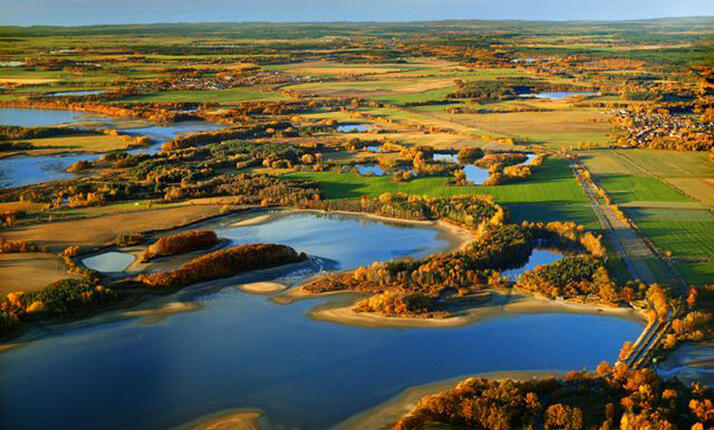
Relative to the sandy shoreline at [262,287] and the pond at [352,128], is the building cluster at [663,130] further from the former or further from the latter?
the sandy shoreline at [262,287]

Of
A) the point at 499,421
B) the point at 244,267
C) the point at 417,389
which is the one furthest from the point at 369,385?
the point at 244,267

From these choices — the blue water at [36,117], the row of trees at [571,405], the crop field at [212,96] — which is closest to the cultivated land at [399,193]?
the row of trees at [571,405]

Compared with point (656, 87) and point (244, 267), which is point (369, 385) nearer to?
point (244, 267)

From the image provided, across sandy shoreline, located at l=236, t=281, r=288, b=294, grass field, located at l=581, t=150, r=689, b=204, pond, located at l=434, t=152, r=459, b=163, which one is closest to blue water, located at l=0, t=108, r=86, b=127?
pond, located at l=434, t=152, r=459, b=163

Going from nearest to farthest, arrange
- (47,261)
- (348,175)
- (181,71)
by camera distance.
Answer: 1. (47,261)
2. (348,175)
3. (181,71)

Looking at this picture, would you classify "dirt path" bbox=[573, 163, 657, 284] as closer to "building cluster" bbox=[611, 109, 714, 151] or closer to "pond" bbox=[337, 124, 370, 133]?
"building cluster" bbox=[611, 109, 714, 151]

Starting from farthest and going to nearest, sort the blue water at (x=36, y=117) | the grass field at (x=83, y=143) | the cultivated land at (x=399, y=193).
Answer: the blue water at (x=36, y=117), the grass field at (x=83, y=143), the cultivated land at (x=399, y=193)

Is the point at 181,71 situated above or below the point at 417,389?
above
